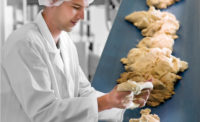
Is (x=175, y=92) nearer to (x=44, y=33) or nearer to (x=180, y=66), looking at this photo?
(x=180, y=66)

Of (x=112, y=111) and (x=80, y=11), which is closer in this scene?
(x=80, y=11)

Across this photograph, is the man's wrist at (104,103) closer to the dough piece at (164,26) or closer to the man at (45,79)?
the man at (45,79)

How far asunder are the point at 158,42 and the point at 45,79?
0.87m

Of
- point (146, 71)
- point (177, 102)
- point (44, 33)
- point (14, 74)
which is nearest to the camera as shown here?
point (14, 74)

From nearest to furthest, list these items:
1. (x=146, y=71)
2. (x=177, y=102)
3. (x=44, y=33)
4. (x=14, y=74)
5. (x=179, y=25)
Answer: (x=14, y=74) → (x=44, y=33) → (x=177, y=102) → (x=146, y=71) → (x=179, y=25)

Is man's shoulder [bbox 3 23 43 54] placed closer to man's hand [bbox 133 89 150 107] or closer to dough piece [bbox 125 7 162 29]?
man's hand [bbox 133 89 150 107]

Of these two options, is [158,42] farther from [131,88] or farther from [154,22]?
[131,88]

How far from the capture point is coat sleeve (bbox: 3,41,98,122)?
142 centimetres

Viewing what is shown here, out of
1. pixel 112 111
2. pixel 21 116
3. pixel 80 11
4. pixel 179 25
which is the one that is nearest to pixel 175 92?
pixel 112 111

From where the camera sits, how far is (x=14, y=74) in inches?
57.2

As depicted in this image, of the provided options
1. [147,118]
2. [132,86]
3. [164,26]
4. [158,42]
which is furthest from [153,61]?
[132,86]

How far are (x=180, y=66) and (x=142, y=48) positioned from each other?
0.27 m

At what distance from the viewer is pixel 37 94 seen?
1423 mm

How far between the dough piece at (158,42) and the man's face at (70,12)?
2.19ft
